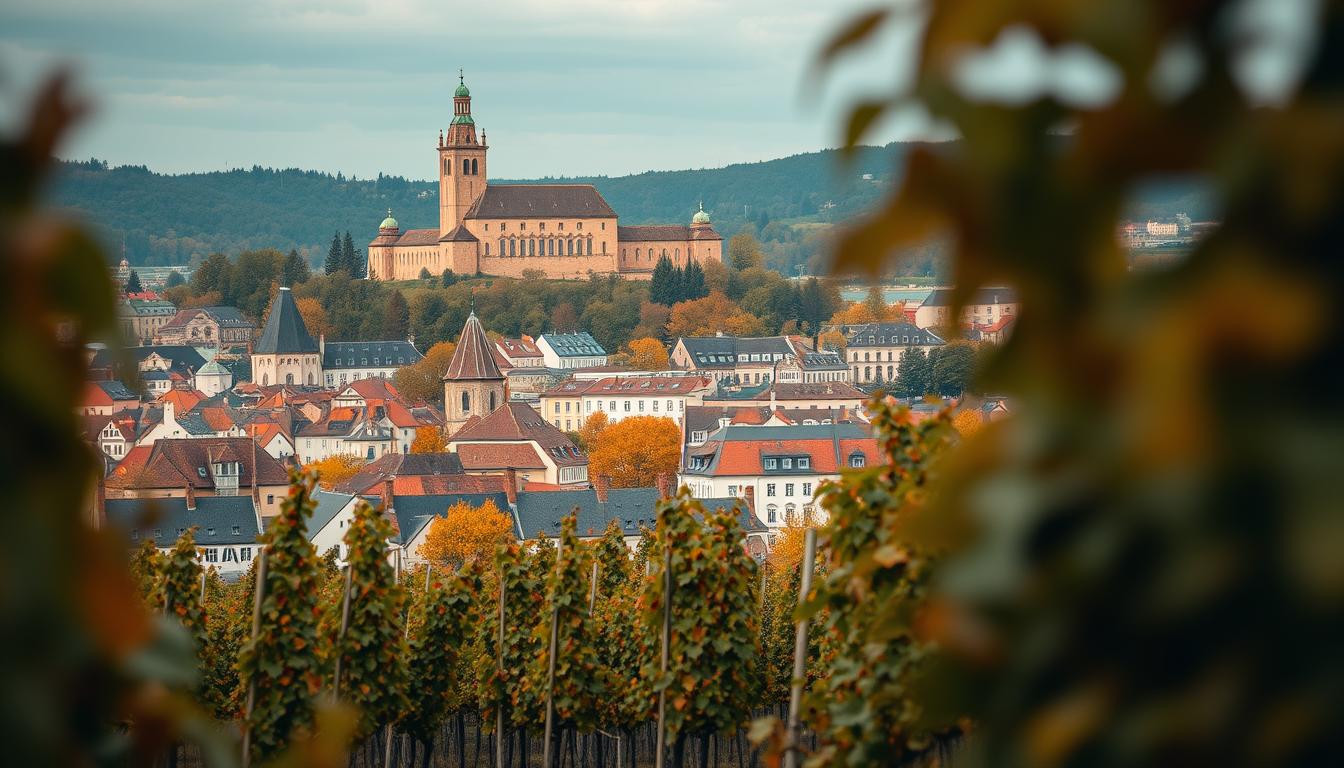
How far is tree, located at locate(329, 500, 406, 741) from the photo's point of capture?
1633cm

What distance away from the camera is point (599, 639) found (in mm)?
23812

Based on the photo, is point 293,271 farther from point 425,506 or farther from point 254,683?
point 254,683

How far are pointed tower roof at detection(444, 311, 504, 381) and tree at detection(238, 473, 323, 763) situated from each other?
332 ft

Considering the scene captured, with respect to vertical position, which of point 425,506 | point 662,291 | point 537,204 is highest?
point 537,204

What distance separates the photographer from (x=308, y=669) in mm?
13945

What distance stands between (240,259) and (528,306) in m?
38.5

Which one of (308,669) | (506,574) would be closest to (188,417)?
(506,574)

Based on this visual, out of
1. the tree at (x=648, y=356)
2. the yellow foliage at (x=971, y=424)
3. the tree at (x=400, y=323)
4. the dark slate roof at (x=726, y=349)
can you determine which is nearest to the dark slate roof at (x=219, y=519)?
the yellow foliage at (x=971, y=424)

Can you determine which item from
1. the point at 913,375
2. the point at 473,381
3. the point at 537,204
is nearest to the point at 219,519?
the point at 473,381

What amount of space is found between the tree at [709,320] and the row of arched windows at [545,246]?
16680mm

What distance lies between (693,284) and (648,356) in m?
19.6

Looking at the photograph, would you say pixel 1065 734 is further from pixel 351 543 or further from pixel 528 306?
pixel 528 306

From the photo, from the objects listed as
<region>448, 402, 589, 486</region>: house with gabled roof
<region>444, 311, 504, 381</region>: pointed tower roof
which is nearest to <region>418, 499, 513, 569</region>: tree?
<region>448, 402, 589, 486</region>: house with gabled roof

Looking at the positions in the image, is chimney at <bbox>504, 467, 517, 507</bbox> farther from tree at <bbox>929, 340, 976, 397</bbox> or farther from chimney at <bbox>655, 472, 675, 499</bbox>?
tree at <bbox>929, 340, 976, 397</bbox>
